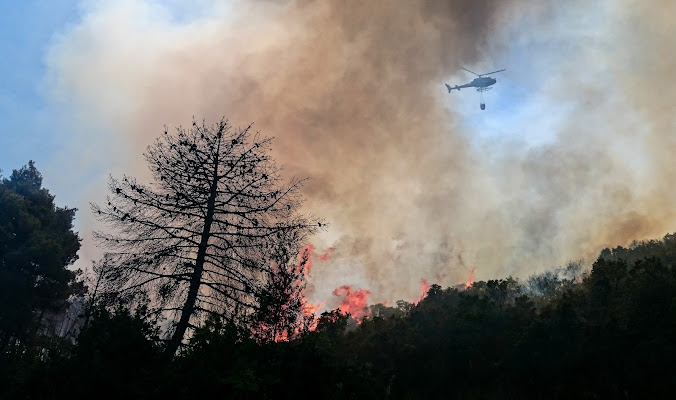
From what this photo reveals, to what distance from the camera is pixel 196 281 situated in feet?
37.1

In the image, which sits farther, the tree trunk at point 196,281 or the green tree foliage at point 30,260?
the green tree foliage at point 30,260

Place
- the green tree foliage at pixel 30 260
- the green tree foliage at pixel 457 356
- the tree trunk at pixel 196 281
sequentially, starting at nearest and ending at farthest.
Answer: the green tree foliage at pixel 457 356
the tree trunk at pixel 196 281
the green tree foliage at pixel 30 260

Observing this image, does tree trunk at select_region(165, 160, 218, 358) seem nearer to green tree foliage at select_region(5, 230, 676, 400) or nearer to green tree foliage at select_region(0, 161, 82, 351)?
green tree foliage at select_region(5, 230, 676, 400)

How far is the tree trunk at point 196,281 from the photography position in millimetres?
10477

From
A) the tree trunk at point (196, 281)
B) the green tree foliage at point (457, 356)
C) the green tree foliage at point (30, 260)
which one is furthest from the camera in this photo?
the green tree foliage at point (30, 260)

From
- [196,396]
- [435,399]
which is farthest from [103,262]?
[435,399]

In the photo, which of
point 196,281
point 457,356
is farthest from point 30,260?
point 457,356

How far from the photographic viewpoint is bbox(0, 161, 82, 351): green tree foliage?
25.9 m

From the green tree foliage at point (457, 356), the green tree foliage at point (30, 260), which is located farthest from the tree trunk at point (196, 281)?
the green tree foliage at point (30, 260)

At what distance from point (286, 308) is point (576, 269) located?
89436 mm

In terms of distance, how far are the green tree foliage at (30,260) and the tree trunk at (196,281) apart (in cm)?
2177

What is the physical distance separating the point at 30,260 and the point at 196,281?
22968mm

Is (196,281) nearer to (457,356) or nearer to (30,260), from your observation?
(457,356)

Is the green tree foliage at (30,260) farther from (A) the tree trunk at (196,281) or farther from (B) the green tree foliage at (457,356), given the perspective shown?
(A) the tree trunk at (196,281)
